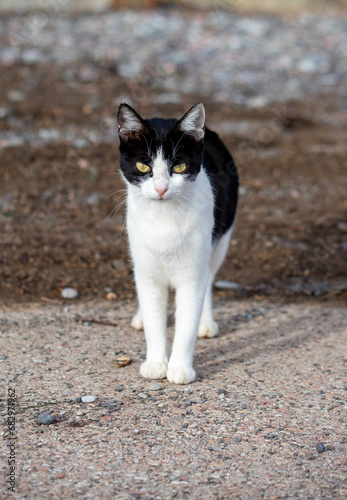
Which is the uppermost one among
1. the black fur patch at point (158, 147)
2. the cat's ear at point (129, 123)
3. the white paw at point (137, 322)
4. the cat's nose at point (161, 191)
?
the cat's ear at point (129, 123)

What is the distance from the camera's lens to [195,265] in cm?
329

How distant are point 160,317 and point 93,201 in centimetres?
301

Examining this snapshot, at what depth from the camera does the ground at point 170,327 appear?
2672mm

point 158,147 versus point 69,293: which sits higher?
point 158,147

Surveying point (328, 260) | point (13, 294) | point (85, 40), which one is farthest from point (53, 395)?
point (85, 40)

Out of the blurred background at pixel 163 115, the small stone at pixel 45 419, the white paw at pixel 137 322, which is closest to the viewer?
the small stone at pixel 45 419

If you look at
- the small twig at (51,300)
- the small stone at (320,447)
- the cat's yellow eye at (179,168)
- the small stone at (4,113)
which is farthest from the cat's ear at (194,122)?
the small stone at (4,113)

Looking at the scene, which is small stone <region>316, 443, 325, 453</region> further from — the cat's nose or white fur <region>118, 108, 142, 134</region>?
white fur <region>118, 108, 142, 134</region>

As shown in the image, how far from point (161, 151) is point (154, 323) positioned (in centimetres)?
Answer: 91

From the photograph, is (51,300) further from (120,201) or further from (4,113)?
(4,113)

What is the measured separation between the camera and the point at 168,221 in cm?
320

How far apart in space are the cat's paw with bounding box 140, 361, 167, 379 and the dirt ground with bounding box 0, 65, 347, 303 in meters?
1.41

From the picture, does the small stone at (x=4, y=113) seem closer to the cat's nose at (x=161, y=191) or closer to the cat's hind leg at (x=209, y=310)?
the cat's hind leg at (x=209, y=310)

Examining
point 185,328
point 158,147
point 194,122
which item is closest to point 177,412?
point 185,328
